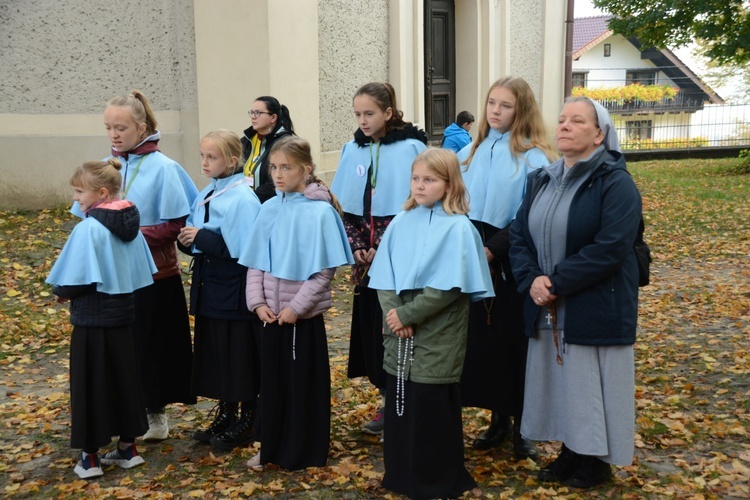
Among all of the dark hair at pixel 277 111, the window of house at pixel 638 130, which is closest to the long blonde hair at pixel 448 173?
the dark hair at pixel 277 111

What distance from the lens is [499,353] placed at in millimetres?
4719

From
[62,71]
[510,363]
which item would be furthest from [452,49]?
[510,363]

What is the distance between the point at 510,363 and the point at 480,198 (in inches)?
35.6

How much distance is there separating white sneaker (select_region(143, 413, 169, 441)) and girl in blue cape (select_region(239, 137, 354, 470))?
2.71 ft

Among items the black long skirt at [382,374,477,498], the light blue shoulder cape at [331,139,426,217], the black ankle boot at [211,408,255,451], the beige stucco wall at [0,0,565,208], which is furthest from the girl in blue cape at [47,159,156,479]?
the beige stucco wall at [0,0,565,208]

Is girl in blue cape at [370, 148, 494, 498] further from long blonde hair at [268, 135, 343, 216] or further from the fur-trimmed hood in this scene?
the fur-trimmed hood

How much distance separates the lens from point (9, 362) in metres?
7.06

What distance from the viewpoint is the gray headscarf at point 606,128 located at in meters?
4.16

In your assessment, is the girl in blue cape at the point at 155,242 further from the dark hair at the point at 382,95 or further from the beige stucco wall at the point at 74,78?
the beige stucco wall at the point at 74,78

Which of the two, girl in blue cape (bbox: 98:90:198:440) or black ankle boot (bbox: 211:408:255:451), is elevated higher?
girl in blue cape (bbox: 98:90:198:440)

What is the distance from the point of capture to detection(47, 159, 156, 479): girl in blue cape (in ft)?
14.6

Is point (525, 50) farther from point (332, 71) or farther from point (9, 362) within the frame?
point (9, 362)

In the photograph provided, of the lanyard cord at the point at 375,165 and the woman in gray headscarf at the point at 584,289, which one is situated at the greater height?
the lanyard cord at the point at 375,165

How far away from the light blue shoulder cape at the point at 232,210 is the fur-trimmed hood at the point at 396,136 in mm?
712
